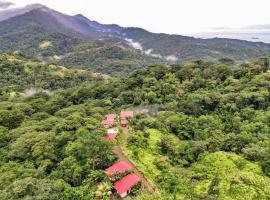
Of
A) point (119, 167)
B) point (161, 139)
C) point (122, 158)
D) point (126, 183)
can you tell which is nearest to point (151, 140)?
point (161, 139)

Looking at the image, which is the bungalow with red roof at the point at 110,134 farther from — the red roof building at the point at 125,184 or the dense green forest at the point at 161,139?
the red roof building at the point at 125,184

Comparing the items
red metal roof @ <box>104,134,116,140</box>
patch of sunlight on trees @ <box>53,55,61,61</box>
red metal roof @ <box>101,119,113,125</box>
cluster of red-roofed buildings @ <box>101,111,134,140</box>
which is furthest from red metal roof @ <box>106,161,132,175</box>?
patch of sunlight on trees @ <box>53,55,61,61</box>

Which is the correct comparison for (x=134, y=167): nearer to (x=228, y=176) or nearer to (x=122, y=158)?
(x=122, y=158)

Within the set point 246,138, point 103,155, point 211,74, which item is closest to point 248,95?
point 246,138

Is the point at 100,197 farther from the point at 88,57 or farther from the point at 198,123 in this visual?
the point at 88,57

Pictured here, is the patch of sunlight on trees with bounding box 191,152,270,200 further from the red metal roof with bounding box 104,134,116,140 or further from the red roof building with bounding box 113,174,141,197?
the red metal roof with bounding box 104,134,116,140
